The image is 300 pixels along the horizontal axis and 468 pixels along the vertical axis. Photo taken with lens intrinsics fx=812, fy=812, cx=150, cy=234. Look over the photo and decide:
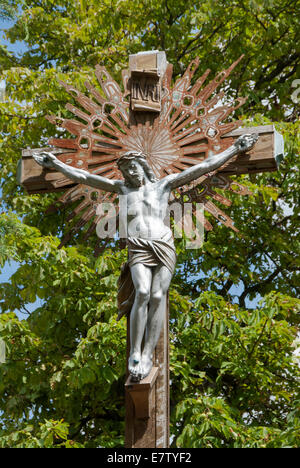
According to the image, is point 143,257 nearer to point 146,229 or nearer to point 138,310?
point 146,229

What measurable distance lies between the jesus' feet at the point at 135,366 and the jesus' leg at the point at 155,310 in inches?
1.2

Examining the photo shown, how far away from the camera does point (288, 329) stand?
7520mm

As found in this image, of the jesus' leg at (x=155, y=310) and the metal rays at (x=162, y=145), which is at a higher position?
the metal rays at (x=162, y=145)

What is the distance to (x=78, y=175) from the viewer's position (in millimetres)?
5375

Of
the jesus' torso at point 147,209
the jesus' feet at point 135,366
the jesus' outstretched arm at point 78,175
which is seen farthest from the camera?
the jesus' outstretched arm at point 78,175

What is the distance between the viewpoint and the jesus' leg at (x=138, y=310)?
4645mm

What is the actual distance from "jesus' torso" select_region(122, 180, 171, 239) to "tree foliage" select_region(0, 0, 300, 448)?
1844 millimetres

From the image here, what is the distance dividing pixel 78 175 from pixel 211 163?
0.88m

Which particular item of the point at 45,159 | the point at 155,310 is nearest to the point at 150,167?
the point at 45,159

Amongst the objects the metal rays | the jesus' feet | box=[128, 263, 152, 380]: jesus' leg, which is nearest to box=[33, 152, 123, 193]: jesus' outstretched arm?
the metal rays

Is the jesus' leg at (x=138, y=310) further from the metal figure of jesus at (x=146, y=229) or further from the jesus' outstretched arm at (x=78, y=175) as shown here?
the jesus' outstretched arm at (x=78, y=175)

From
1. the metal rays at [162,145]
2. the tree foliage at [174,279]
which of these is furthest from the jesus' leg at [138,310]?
the tree foliage at [174,279]

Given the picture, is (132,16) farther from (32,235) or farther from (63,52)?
(32,235)

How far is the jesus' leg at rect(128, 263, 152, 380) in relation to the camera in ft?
15.2
